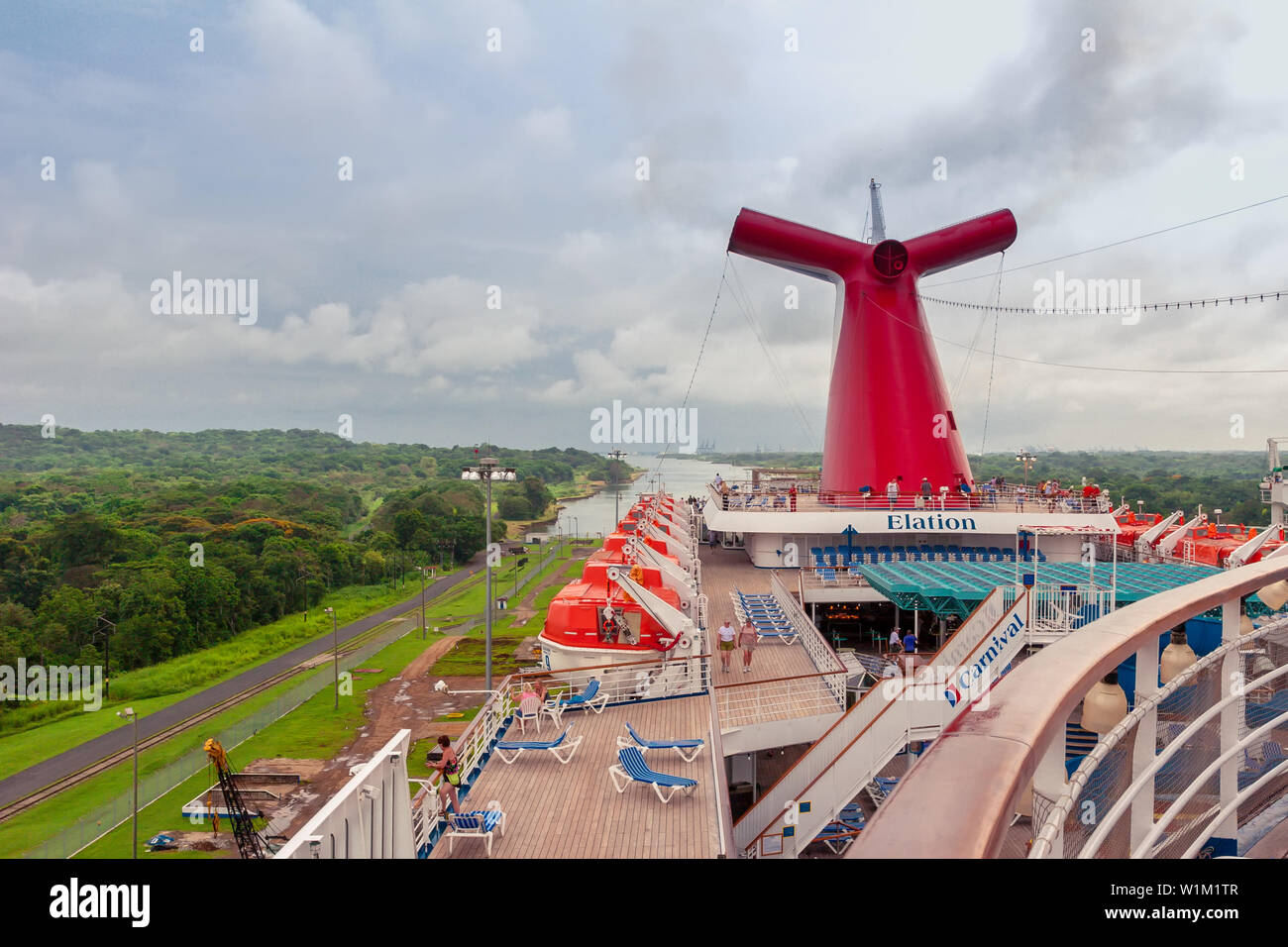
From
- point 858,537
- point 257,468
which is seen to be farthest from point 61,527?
point 257,468

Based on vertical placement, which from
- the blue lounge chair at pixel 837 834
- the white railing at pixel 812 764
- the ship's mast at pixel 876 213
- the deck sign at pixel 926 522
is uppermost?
the ship's mast at pixel 876 213

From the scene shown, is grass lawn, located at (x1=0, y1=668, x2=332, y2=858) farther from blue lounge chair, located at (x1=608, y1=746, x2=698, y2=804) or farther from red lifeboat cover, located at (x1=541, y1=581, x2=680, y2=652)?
blue lounge chair, located at (x1=608, y1=746, x2=698, y2=804)

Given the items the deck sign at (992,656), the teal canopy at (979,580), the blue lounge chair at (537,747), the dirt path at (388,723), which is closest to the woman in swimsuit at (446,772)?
the blue lounge chair at (537,747)

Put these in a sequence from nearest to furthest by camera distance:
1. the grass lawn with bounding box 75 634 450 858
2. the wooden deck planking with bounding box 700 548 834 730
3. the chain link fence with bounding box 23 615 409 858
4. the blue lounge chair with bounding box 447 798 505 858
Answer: the blue lounge chair with bounding box 447 798 505 858 < the wooden deck planking with bounding box 700 548 834 730 < the chain link fence with bounding box 23 615 409 858 < the grass lawn with bounding box 75 634 450 858

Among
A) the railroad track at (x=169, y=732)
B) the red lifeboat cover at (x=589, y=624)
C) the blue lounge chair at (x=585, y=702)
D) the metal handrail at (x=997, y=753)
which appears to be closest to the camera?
the metal handrail at (x=997, y=753)

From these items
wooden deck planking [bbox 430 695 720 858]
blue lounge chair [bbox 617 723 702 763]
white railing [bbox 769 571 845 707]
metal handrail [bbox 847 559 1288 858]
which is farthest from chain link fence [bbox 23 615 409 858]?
metal handrail [bbox 847 559 1288 858]

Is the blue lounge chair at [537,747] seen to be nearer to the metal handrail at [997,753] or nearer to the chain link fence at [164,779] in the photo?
the metal handrail at [997,753]
